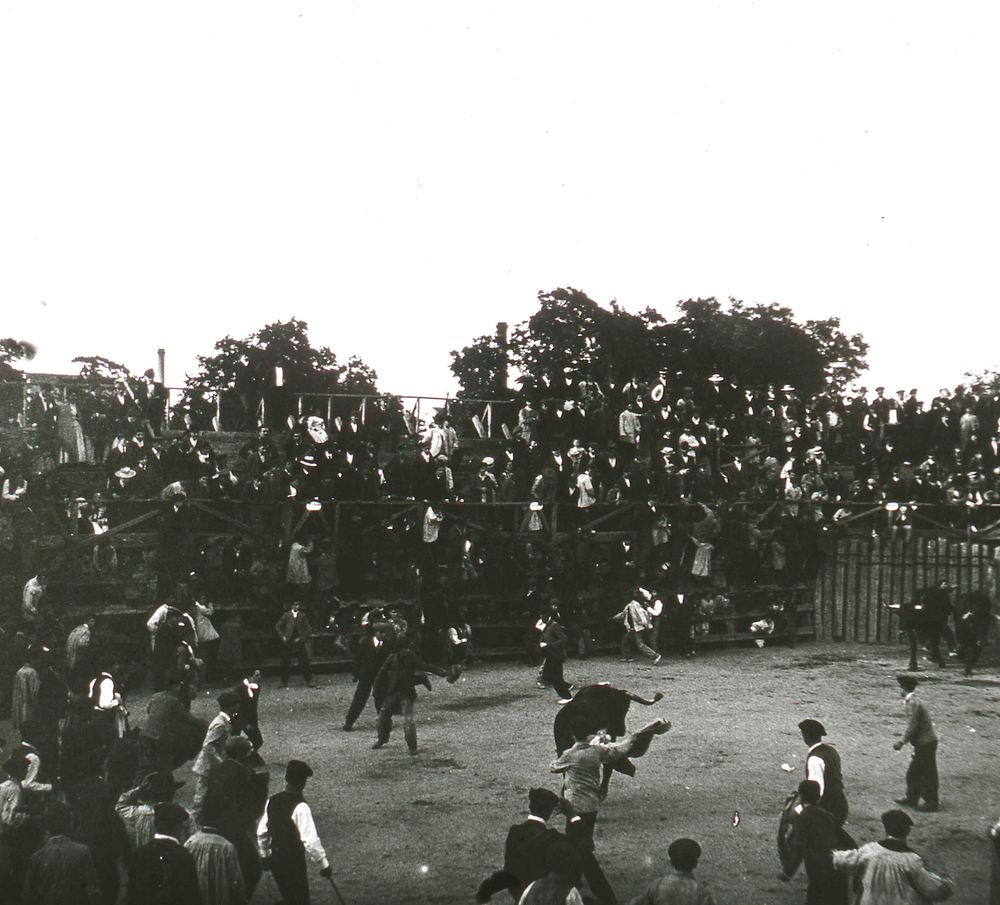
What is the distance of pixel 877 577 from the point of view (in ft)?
92.0

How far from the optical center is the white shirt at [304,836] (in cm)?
849

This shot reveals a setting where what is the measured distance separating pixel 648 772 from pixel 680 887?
790 centimetres

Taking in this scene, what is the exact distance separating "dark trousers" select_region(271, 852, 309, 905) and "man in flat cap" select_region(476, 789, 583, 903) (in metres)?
1.70

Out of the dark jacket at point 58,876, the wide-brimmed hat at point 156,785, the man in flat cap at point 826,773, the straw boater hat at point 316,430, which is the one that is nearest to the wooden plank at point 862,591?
the straw boater hat at point 316,430

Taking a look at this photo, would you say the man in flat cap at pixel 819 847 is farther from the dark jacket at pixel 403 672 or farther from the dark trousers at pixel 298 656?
the dark trousers at pixel 298 656

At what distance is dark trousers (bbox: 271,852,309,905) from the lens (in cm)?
859

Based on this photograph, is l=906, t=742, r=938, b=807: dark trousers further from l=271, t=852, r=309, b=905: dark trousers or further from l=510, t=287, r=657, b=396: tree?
l=510, t=287, r=657, b=396: tree

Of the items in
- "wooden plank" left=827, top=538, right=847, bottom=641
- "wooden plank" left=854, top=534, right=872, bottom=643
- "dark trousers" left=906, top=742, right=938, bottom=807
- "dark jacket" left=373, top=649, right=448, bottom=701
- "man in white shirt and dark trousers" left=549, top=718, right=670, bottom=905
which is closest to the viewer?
"man in white shirt and dark trousers" left=549, top=718, right=670, bottom=905

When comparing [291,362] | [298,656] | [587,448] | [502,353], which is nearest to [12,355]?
[298,656]

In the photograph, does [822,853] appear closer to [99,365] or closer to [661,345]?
[99,365]

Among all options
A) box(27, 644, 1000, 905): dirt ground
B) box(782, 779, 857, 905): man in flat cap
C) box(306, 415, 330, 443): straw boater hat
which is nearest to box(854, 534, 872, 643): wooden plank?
box(27, 644, 1000, 905): dirt ground

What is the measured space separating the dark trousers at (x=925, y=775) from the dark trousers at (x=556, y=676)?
20.3 ft

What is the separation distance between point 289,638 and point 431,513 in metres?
4.67

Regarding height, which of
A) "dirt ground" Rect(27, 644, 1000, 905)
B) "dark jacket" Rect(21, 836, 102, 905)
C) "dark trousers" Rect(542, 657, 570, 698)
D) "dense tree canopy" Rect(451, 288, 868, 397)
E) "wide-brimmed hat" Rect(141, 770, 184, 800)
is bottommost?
"dirt ground" Rect(27, 644, 1000, 905)
